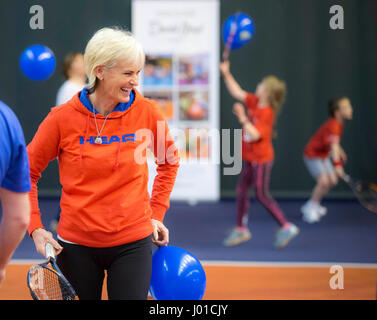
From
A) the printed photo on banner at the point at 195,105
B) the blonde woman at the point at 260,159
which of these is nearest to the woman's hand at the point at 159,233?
the blonde woman at the point at 260,159

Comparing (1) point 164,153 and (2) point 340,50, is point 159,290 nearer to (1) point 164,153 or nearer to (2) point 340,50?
(1) point 164,153

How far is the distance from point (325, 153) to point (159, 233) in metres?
4.93

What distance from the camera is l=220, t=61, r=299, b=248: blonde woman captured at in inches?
201

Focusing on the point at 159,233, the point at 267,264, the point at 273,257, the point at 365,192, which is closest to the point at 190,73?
the point at 365,192

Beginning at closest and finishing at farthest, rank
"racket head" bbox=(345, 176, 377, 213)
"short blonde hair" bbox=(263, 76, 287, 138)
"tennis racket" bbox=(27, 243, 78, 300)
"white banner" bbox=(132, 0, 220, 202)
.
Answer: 1. "tennis racket" bbox=(27, 243, 78, 300)
2. "short blonde hair" bbox=(263, 76, 287, 138)
3. "racket head" bbox=(345, 176, 377, 213)
4. "white banner" bbox=(132, 0, 220, 202)

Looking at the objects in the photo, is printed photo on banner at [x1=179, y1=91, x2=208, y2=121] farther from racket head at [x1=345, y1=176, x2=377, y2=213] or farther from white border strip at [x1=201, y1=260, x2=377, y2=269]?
white border strip at [x1=201, y1=260, x2=377, y2=269]

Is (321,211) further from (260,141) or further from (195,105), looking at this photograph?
(195,105)

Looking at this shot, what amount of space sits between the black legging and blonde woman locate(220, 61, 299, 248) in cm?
319

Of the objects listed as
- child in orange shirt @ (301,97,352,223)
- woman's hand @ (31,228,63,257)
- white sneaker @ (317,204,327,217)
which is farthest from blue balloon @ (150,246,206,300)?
white sneaker @ (317,204,327,217)

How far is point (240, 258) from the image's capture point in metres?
4.75

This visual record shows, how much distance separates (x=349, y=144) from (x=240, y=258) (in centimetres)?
393

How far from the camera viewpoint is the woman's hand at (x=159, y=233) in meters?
2.15

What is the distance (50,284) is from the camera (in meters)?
1.83
